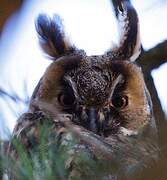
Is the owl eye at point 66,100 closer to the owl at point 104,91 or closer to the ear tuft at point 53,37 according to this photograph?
the owl at point 104,91

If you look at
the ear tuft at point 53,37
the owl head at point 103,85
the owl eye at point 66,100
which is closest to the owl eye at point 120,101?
the owl head at point 103,85

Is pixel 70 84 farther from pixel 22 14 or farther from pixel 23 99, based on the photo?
pixel 22 14

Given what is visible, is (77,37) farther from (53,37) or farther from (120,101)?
(120,101)

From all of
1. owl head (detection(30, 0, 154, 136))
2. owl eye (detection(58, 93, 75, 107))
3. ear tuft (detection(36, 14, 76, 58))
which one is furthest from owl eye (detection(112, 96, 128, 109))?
ear tuft (detection(36, 14, 76, 58))

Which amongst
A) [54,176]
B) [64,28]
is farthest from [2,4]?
[54,176]

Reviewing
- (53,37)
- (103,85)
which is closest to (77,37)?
(53,37)

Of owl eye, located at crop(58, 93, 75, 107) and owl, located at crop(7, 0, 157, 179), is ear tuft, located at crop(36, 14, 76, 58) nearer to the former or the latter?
owl, located at crop(7, 0, 157, 179)
